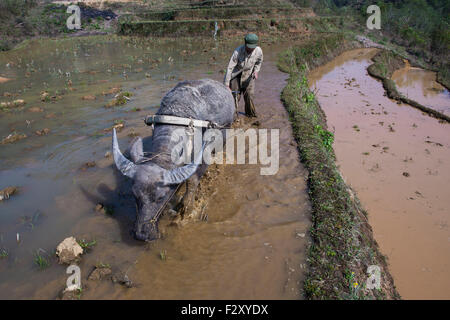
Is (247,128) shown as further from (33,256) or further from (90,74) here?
(90,74)

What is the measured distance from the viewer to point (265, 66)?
12664mm

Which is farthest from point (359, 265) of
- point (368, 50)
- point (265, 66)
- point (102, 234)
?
point (368, 50)

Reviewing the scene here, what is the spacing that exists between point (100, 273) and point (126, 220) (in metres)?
0.84

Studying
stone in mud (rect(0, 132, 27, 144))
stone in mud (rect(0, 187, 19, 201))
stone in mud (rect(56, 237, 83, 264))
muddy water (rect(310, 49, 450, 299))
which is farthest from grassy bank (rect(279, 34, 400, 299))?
stone in mud (rect(0, 132, 27, 144))

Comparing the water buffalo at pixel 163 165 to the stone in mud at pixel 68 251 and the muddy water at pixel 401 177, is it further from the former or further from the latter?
the muddy water at pixel 401 177

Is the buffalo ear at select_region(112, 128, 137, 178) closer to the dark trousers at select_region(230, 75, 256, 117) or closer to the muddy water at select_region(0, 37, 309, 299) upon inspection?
the muddy water at select_region(0, 37, 309, 299)

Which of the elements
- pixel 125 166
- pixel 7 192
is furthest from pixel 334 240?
pixel 7 192

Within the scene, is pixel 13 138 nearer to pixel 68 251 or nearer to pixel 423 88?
pixel 68 251

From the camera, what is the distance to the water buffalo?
118 inches

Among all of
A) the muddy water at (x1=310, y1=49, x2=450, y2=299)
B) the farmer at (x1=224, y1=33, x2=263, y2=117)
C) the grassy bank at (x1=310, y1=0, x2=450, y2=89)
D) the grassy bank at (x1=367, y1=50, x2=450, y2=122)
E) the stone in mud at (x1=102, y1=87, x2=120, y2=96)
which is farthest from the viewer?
the grassy bank at (x1=310, y1=0, x2=450, y2=89)

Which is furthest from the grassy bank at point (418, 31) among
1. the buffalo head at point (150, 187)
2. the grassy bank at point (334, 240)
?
the buffalo head at point (150, 187)

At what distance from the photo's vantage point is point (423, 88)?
539 inches

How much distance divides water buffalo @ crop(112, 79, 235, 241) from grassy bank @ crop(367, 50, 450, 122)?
9.03 meters

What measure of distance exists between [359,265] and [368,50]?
2436 cm
